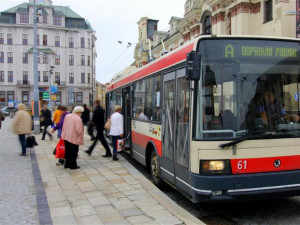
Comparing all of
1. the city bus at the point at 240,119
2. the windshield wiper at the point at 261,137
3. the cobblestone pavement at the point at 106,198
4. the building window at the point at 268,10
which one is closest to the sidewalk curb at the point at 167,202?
the cobblestone pavement at the point at 106,198

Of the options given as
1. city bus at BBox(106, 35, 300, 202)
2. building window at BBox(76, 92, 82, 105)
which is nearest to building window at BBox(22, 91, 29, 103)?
building window at BBox(76, 92, 82, 105)

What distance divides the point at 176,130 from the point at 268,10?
19.7 m

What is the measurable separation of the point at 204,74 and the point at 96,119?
596 centimetres

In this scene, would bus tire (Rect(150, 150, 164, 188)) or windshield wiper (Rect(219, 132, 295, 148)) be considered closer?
windshield wiper (Rect(219, 132, 295, 148))

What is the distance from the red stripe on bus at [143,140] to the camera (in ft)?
21.8

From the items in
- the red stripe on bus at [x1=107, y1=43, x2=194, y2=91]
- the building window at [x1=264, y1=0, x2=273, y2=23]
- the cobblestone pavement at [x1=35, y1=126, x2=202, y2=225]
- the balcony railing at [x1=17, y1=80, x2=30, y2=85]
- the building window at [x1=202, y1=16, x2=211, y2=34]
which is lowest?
the cobblestone pavement at [x1=35, y1=126, x2=202, y2=225]

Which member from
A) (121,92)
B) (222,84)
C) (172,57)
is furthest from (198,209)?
(121,92)

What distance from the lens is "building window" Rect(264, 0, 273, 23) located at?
21.7 m

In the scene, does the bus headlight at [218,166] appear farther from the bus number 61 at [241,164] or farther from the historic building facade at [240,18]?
the historic building facade at [240,18]

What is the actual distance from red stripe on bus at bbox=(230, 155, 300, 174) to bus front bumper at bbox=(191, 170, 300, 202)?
0.07 meters

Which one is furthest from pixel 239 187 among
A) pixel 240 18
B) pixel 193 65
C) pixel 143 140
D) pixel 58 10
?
pixel 58 10

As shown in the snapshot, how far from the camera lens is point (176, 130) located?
5.59 meters

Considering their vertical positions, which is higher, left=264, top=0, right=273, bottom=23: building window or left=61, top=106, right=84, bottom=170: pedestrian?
left=264, top=0, right=273, bottom=23: building window

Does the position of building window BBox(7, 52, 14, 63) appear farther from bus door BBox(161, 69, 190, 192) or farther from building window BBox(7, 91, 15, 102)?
bus door BBox(161, 69, 190, 192)
